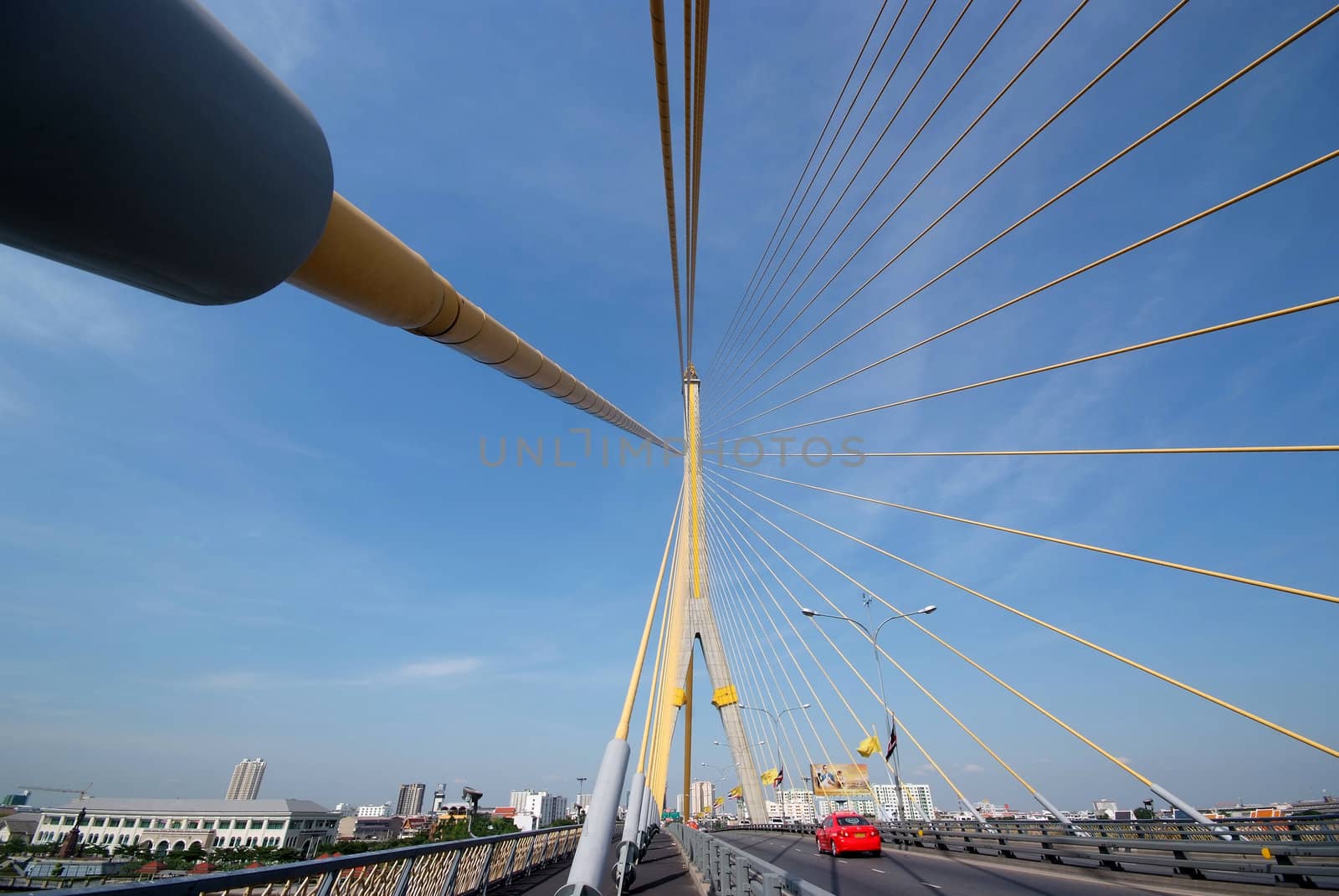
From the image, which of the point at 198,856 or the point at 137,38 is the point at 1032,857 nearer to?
the point at 198,856

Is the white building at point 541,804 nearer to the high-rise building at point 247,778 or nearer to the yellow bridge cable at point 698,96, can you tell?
the high-rise building at point 247,778

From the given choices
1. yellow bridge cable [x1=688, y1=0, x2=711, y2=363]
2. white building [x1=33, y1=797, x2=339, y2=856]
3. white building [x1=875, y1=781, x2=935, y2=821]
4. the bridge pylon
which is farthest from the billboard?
yellow bridge cable [x1=688, y1=0, x2=711, y2=363]

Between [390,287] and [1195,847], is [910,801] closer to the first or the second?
[1195,847]

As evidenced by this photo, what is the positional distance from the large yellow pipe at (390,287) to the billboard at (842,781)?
1429 inches

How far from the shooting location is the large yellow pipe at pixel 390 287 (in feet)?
6.83

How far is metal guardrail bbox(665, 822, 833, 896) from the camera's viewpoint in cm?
455

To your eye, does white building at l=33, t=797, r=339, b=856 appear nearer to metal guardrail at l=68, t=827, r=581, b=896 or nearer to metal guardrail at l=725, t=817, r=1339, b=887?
metal guardrail at l=68, t=827, r=581, b=896

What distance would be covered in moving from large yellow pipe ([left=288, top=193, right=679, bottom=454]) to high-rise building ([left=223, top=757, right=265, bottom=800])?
117 meters

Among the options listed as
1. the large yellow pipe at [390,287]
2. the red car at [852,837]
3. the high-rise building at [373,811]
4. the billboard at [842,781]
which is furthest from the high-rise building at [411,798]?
the large yellow pipe at [390,287]

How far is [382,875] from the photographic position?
6.54 metres

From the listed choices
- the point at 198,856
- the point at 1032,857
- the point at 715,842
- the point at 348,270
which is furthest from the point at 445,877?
the point at 1032,857

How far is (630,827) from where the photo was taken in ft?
35.0

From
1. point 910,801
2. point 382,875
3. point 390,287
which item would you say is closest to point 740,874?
point 382,875

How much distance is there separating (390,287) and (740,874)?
6013mm
